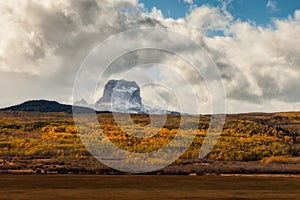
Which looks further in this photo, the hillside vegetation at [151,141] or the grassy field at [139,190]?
the hillside vegetation at [151,141]

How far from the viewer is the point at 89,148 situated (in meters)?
56.3

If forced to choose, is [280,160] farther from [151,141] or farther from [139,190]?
[139,190]

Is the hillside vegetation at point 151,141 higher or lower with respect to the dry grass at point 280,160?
higher

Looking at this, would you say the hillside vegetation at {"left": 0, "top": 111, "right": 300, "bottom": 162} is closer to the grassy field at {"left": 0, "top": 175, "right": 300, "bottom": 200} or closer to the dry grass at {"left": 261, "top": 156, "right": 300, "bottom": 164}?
the dry grass at {"left": 261, "top": 156, "right": 300, "bottom": 164}

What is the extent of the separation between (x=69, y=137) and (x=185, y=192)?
46970 mm

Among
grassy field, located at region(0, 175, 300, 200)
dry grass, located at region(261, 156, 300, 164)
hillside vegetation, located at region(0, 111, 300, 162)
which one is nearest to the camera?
grassy field, located at region(0, 175, 300, 200)

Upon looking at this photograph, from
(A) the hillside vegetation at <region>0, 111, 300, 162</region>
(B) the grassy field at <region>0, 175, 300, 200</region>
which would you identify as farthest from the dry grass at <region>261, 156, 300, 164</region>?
(B) the grassy field at <region>0, 175, 300, 200</region>

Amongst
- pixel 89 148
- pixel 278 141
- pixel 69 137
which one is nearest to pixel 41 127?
pixel 69 137

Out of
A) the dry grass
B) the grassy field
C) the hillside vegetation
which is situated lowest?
the grassy field

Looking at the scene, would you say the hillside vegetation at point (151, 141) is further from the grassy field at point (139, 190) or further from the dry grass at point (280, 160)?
the grassy field at point (139, 190)

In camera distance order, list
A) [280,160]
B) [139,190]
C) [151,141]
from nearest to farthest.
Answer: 1. [139,190]
2. [280,160]
3. [151,141]

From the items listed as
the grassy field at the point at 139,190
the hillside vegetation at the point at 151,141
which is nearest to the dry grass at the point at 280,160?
the hillside vegetation at the point at 151,141

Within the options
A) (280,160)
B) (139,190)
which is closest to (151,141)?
(280,160)

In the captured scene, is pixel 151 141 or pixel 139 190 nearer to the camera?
pixel 139 190
